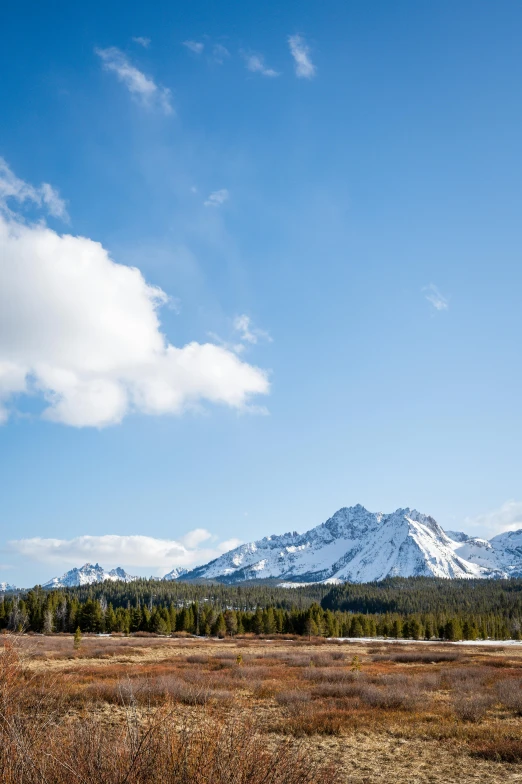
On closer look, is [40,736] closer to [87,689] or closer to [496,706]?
[87,689]

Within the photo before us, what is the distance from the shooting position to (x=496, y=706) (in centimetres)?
1681

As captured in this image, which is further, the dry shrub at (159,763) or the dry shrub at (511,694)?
the dry shrub at (511,694)

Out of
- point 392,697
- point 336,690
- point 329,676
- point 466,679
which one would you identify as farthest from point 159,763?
point 466,679

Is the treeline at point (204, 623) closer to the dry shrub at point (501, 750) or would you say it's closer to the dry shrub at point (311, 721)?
the dry shrub at point (311, 721)

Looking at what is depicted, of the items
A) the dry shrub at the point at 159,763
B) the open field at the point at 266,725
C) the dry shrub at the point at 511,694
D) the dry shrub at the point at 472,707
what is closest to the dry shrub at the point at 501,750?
the open field at the point at 266,725

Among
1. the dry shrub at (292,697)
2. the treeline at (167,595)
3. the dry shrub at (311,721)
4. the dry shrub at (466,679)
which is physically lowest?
the treeline at (167,595)

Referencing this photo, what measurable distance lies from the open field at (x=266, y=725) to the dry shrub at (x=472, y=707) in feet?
0.17

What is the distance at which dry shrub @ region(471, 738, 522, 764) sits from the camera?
36.9ft

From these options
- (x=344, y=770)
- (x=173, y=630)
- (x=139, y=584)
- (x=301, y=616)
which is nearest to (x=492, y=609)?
(x=301, y=616)

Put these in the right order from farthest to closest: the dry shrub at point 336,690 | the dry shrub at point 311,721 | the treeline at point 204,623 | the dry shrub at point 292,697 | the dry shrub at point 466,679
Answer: the treeline at point 204,623
the dry shrub at point 466,679
the dry shrub at point 336,690
the dry shrub at point 292,697
the dry shrub at point 311,721

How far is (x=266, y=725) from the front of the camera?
44.4ft

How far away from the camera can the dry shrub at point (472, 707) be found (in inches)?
593

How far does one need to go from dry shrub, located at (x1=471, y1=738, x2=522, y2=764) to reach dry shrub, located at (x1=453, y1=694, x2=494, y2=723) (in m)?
3.16

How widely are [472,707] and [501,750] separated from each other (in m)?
4.92
